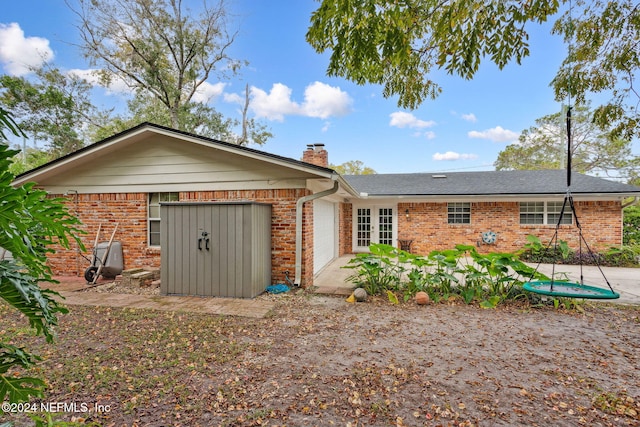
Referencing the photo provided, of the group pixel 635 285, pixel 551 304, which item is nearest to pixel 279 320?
pixel 551 304

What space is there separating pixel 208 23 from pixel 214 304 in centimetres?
1687

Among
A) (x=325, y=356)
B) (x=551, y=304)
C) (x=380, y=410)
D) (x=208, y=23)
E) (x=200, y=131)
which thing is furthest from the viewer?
(x=200, y=131)

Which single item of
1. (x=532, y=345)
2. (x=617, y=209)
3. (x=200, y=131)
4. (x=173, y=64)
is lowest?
(x=532, y=345)

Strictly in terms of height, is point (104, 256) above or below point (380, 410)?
above

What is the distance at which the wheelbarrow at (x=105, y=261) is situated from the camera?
7.19m

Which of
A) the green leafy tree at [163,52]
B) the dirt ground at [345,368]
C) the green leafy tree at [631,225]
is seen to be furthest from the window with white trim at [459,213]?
the green leafy tree at [163,52]

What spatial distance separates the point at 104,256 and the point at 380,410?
7.29m

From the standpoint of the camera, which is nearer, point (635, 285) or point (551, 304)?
point (551, 304)

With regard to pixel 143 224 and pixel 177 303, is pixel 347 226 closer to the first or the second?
pixel 143 224

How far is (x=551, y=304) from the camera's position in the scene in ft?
18.4

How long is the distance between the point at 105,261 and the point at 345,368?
6703mm

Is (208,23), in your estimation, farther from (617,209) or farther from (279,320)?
(617,209)

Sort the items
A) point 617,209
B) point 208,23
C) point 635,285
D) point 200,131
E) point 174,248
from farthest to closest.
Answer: point 200,131, point 208,23, point 617,209, point 635,285, point 174,248

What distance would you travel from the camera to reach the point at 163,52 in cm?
1709
